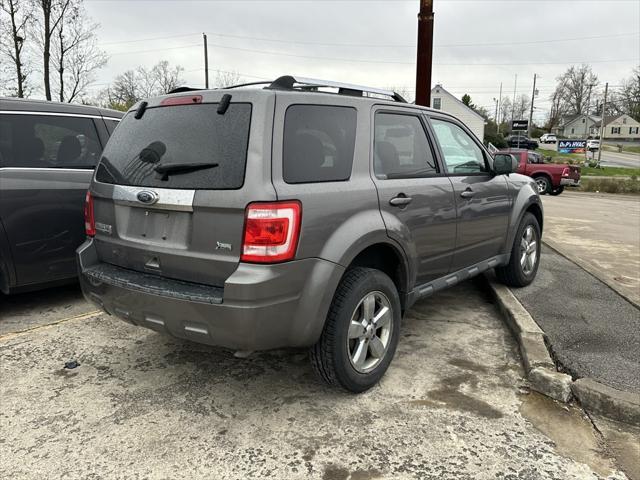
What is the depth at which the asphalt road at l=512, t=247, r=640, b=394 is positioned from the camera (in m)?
3.41

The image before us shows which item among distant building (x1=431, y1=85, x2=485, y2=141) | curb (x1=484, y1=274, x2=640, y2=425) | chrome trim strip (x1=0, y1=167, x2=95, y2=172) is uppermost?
distant building (x1=431, y1=85, x2=485, y2=141)

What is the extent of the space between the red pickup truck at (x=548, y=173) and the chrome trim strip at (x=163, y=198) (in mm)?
19604

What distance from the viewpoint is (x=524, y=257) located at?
17.2ft

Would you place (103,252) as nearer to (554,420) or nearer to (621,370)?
(554,420)

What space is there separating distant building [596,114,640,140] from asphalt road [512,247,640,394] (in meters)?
103

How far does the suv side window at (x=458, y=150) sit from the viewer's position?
407 centimetres

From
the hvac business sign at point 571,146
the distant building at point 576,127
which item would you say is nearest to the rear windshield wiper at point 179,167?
the hvac business sign at point 571,146

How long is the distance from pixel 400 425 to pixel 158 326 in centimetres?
147

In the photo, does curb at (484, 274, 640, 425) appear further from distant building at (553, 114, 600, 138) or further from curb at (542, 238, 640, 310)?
distant building at (553, 114, 600, 138)

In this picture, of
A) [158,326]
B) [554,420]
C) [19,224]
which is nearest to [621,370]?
[554,420]

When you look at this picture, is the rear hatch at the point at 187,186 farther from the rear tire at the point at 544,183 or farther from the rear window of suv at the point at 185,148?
the rear tire at the point at 544,183

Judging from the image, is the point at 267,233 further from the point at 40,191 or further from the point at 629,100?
the point at 629,100

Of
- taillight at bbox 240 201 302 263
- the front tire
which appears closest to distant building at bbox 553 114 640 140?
the front tire

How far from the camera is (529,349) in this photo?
3.61m
